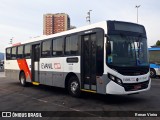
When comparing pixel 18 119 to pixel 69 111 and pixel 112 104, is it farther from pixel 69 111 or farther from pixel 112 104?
pixel 112 104

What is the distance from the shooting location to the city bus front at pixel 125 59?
9883 mm

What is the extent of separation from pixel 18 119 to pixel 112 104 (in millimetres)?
3904

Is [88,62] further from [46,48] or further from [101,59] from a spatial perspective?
[46,48]

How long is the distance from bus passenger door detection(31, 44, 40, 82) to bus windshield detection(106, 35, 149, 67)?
267 inches

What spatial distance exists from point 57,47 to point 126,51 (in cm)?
449

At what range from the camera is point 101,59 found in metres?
10.2

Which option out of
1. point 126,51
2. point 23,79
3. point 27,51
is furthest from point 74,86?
point 23,79

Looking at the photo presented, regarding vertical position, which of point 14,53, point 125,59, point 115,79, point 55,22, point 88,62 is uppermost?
point 55,22

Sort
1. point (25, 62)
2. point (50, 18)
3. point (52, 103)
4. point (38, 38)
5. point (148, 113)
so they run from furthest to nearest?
point (50, 18)
point (25, 62)
point (38, 38)
point (52, 103)
point (148, 113)

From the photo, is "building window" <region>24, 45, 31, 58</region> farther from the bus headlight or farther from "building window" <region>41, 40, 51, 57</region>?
the bus headlight

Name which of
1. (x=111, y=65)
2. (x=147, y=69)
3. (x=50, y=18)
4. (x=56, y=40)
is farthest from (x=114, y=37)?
(x=50, y=18)

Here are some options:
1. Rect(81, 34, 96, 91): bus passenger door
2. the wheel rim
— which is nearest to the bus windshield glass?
the wheel rim

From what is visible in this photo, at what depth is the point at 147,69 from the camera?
1095 centimetres

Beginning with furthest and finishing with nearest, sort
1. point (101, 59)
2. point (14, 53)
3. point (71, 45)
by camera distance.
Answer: point (14, 53) < point (71, 45) < point (101, 59)
